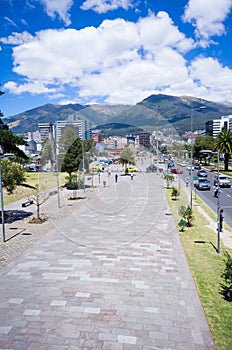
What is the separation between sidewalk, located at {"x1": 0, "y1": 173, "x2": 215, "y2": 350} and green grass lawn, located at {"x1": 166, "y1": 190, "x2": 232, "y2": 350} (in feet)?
0.72

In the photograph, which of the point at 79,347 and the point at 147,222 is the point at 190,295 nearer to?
the point at 79,347

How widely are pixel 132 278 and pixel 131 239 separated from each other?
397cm

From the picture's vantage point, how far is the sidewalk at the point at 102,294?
5.71 meters

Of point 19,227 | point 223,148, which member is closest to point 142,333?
point 19,227

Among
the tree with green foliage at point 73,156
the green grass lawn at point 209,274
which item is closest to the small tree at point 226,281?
the green grass lawn at point 209,274

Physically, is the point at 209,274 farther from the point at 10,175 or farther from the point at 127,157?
the point at 127,157

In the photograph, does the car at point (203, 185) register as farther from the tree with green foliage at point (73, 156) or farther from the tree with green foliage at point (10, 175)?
Answer: the tree with green foliage at point (10, 175)

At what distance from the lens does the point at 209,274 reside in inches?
346

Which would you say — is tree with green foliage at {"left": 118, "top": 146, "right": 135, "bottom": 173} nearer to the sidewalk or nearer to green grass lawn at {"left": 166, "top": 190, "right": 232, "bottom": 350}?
green grass lawn at {"left": 166, "top": 190, "right": 232, "bottom": 350}

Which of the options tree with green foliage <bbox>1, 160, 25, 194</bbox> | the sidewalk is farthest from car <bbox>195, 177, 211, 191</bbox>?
tree with green foliage <bbox>1, 160, 25, 194</bbox>

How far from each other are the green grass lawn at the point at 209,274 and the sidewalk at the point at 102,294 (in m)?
0.22

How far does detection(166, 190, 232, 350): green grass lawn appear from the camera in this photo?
19.6 feet

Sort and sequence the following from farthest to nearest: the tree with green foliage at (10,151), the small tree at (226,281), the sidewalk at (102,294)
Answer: the tree with green foliage at (10,151), the small tree at (226,281), the sidewalk at (102,294)

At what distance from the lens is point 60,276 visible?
8.77 metres
